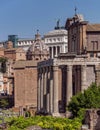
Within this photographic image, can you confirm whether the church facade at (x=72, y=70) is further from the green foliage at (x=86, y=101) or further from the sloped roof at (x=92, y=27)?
the green foliage at (x=86, y=101)

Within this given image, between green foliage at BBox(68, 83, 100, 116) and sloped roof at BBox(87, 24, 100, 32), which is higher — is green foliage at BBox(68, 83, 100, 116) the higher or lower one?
the lower one

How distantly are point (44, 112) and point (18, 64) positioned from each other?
A: 730 inches

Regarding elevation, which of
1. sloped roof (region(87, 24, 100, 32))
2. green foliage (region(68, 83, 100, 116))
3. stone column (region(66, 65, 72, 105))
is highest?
sloped roof (region(87, 24, 100, 32))

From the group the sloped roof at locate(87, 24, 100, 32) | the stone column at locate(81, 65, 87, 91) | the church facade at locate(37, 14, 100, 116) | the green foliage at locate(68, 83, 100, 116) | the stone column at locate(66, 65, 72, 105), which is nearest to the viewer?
the green foliage at locate(68, 83, 100, 116)

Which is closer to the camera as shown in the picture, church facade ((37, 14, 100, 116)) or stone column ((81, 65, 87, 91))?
stone column ((81, 65, 87, 91))

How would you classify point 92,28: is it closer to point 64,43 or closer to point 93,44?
point 93,44

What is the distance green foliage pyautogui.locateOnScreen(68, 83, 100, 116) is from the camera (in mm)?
49875

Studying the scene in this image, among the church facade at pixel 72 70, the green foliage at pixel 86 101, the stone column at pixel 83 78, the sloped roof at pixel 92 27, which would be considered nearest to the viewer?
the green foliage at pixel 86 101

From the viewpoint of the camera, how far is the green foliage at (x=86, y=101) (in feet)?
164

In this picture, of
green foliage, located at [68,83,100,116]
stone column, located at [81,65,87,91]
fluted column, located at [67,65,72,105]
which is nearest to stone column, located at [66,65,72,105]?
fluted column, located at [67,65,72,105]

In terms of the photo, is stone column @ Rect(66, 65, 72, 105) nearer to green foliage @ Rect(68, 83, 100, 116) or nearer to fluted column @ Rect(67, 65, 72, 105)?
fluted column @ Rect(67, 65, 72, 105)

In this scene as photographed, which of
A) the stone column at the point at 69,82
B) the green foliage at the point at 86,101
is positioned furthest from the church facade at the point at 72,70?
the green foliage at the point at 86,101

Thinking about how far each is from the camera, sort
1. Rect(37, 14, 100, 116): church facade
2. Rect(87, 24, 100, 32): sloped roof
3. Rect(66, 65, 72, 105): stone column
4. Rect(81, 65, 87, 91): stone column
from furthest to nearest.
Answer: Rect(87, 24, 100, 32): sloped roof → Rect(37, 14, 100, 116): church facade → Rect(66, 65, 72, 105): stone column → Rect(81, 65, 87, 91): stone column

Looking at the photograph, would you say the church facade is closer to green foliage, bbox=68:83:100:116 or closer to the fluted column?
the fluted column
